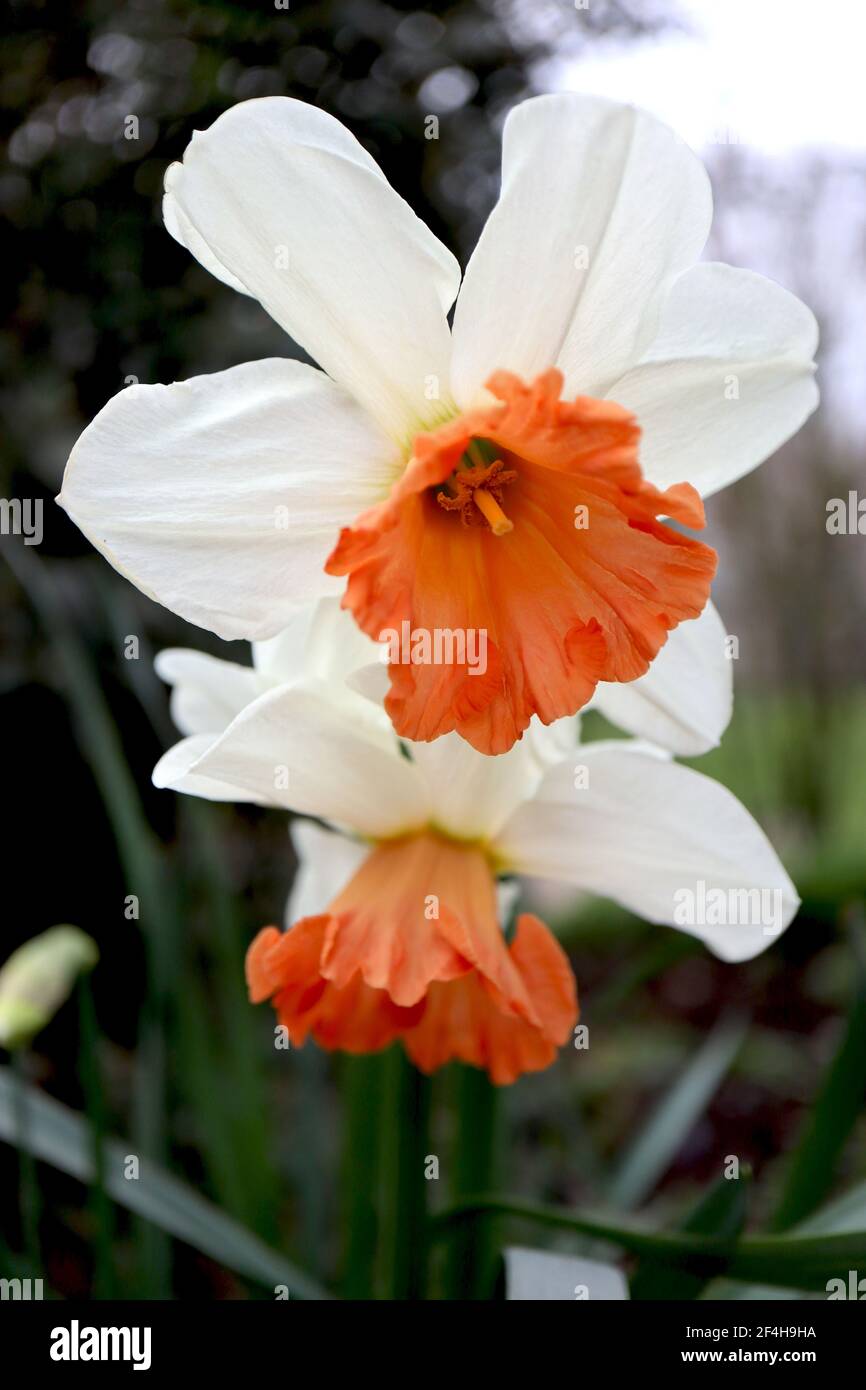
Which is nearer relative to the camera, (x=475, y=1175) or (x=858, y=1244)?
(x=858, y=1244)

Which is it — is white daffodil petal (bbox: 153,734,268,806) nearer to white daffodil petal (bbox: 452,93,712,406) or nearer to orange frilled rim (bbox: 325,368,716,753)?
orange frilled rim (bbox: 325,368,716,753)

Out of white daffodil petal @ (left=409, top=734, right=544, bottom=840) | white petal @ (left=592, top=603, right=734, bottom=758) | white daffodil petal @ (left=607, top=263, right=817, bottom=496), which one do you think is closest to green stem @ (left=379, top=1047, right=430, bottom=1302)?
white daffodil petal @ (left=409, top=734, right=544, bottom=840)

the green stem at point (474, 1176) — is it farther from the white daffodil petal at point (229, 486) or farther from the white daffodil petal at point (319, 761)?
the white daffodil petal at point (229, 486)

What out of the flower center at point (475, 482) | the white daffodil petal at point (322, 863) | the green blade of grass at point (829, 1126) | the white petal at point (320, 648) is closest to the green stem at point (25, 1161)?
the white daffodil petal at point (322, 863)

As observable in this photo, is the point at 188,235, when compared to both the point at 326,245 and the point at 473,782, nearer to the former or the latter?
the point at 326,245

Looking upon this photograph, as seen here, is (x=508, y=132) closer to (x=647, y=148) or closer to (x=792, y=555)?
(x=647, y=148)

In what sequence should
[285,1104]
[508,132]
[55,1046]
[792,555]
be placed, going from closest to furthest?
1. [508,132]
2. [55,1046]
3. [285,1104]
4. [792,555]
